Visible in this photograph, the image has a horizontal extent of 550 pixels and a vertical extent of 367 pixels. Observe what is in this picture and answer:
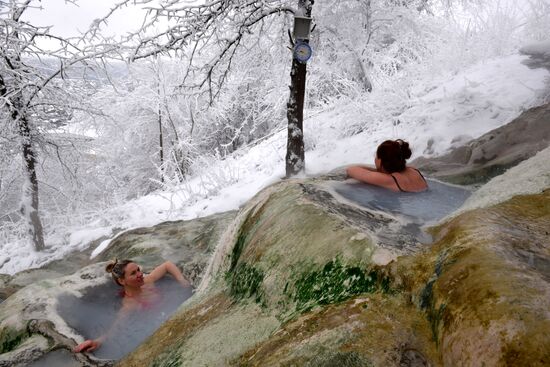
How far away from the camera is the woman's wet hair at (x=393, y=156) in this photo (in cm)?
417

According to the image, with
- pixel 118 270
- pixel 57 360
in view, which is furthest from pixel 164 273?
pixel 57 360

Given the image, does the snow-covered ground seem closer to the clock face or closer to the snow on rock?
the clock face

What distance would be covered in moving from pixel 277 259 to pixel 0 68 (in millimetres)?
8057

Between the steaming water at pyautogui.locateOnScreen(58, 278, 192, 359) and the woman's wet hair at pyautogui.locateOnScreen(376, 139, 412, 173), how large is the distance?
2634 millimetres

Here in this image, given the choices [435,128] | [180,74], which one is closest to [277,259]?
[435,128]

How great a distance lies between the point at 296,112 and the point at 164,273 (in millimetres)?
3174

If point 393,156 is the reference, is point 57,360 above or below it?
below

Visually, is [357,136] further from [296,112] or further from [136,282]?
[136,282]

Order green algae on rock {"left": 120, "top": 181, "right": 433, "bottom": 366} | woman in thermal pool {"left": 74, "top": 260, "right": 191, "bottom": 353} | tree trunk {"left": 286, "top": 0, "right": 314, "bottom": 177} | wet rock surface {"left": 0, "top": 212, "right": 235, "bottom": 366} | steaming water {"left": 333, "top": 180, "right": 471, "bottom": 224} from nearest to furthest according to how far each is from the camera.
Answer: green algae on rock {"left": 120, "top": 181, "right": 433, "bottom": 366} → steaming water {"left": 333, "top": 180, "right": 471, "bottom": 224} → wet rock surface {"left": 0, "top": 212, "right": 235, "bottom": 366} → woman in thermal pool {"left": 74, "top": 260, "right": 191, "bottom": 353} → tree trunk {"left": 286, "top": 0, "right": 314, "bottom": 177}

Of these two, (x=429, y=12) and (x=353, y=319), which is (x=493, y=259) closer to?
(x=353, y=319)

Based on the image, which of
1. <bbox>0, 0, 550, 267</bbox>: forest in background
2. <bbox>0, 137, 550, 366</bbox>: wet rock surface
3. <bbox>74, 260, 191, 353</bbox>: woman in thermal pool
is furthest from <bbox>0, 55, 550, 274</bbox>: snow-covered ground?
<bbox>0, 137, 550, 366</bbox>: wet rock surface

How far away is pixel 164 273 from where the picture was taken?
5230mm

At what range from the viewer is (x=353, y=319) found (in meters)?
1.95

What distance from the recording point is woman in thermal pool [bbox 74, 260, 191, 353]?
4953mm
